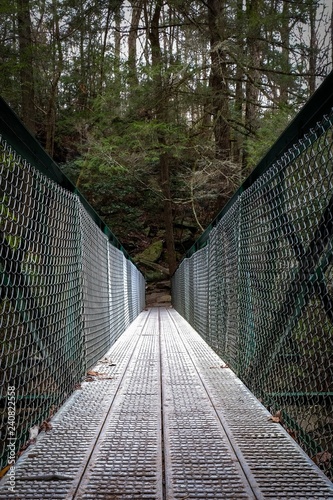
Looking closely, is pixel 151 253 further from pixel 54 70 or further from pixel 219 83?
pixel 219 83

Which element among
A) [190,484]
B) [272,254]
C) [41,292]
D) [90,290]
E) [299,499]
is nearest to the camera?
[299,499]

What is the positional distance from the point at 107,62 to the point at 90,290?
10.5 metres

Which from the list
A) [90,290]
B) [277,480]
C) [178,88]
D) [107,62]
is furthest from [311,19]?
[277,480]

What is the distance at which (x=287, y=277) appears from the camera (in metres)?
2.40

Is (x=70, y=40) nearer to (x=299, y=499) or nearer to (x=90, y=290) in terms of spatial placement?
(x=90, y=290)

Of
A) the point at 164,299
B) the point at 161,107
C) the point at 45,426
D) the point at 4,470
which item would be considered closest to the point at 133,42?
the point at 161,107

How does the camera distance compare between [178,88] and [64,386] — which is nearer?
[64,386]

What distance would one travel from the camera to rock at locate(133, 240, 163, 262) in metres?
19.8

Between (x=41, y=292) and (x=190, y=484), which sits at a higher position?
(x=41, y=292)

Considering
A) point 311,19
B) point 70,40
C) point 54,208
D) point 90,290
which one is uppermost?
point 70,40

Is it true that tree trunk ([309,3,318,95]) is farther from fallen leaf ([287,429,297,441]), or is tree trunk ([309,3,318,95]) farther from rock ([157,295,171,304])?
rock ([157,295,171,304])

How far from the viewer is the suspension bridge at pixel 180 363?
1.74m

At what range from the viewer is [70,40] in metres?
17.4

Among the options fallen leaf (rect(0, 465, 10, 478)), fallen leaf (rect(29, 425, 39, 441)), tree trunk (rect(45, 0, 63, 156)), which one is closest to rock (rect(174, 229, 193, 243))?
tree trunk (rect(45, 0, 63, 156))
